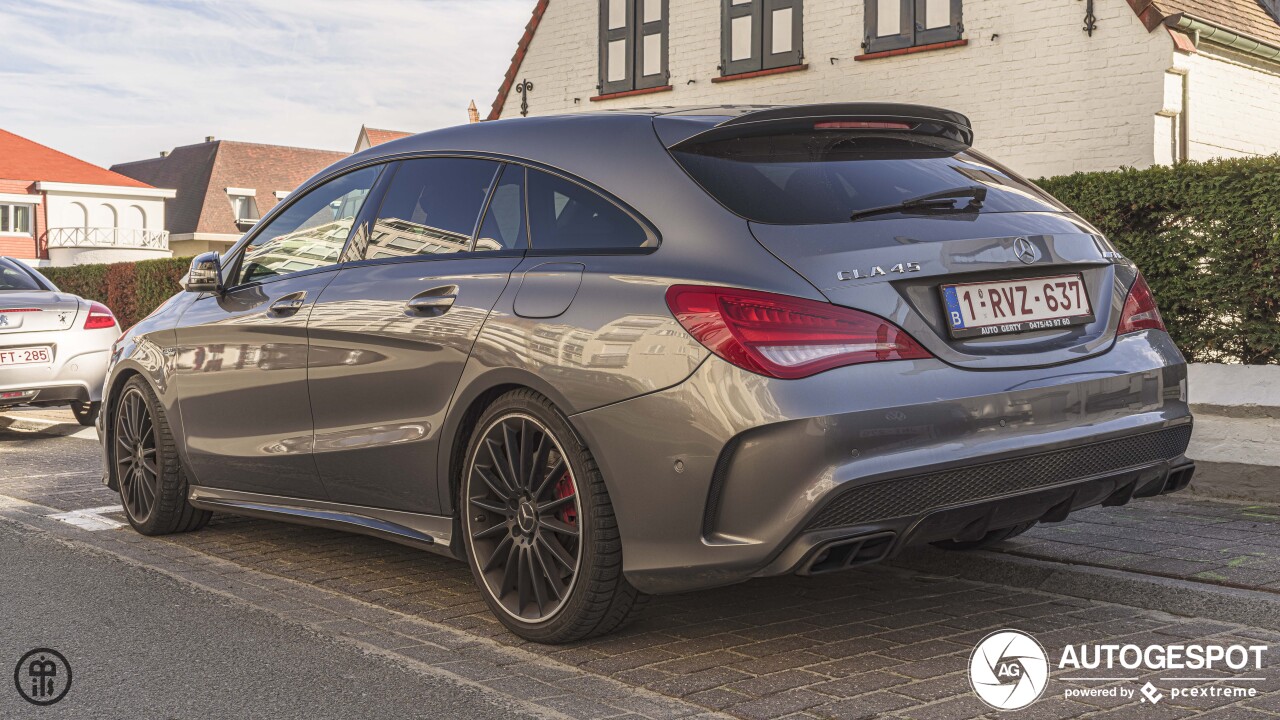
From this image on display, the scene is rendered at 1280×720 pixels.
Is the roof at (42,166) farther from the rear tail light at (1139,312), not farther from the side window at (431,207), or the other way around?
the rear tail light at (1139,312)

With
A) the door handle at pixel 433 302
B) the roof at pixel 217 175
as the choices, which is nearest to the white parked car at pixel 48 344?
the door handle at pixel 433 302

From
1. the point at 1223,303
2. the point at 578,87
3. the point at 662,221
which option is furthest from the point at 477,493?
the point at 578,87

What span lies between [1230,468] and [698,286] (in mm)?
4095

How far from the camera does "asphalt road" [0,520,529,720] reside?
382 centimetres

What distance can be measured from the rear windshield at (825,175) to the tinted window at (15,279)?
8981mm

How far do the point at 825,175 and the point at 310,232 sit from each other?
245 centimetres

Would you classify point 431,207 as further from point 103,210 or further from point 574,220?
point 103,210

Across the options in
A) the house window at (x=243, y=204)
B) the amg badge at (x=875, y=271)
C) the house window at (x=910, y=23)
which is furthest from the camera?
the house window at (x=243, y=204)

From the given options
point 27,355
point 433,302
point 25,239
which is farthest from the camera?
point 25,239

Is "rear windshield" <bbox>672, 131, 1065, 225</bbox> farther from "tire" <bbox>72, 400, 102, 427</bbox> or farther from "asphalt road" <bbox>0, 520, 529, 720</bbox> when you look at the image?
"tire" <bbox>72, 400, 102, 427</bbox>

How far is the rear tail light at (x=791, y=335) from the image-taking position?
12.0 feet

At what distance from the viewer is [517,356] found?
4.25 metres

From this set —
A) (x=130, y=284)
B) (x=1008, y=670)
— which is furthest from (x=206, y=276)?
(x=130, y=284)

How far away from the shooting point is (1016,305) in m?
3.99
